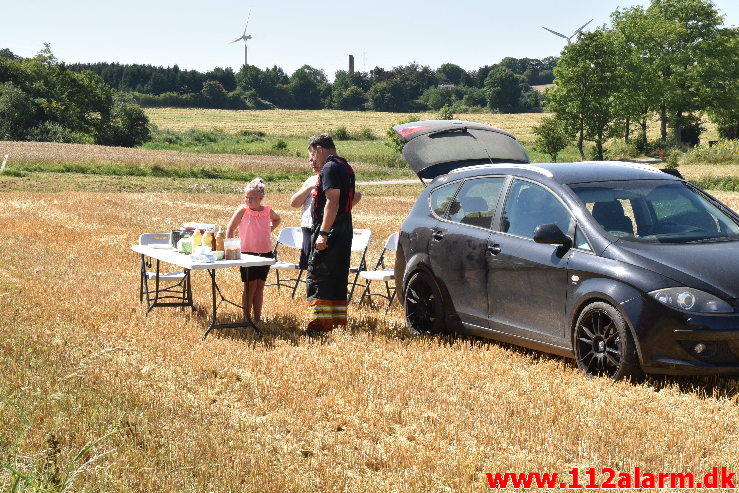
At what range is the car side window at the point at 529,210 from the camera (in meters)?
8.24

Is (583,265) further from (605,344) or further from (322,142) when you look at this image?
(322,142)

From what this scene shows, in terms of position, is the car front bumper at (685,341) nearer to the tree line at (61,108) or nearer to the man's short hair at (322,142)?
the man's short hair at (322,142)

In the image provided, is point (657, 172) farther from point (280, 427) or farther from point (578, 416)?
point (280, 427)

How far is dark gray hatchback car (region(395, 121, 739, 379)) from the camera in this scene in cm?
705

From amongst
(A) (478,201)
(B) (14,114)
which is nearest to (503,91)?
(B) (14,114)

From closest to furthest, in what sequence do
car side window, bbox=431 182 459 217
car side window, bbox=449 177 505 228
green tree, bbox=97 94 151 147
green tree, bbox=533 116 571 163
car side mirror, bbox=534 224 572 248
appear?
car side mirror, bbox=534 224 572 248, car side window, bbox=449 177 505 228, car side window, bbox=431 182 459 217, green tree, bbox=533 116 571 163, green tree, bbox=97 94 151 147

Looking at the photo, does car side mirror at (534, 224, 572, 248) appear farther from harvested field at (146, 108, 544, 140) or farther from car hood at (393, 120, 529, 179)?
harvested field at (146, 108, 544, 140)

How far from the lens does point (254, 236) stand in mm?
10195

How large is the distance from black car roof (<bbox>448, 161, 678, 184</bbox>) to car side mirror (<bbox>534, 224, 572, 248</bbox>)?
2.11ft

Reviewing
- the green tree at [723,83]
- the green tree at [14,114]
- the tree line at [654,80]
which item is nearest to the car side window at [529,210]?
the tree line at [654,80]

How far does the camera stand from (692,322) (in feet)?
22.8

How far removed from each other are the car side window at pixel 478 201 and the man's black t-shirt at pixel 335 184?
104 cm

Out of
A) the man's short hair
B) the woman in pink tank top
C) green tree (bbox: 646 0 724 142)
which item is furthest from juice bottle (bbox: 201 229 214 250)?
green tree (bbox: 646 0 724 142)

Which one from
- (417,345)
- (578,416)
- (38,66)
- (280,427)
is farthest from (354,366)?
(38,66)
